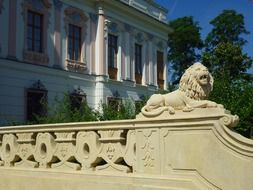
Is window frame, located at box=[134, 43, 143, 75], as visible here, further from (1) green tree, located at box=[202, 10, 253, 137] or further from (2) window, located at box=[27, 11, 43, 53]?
(2) window, located at box=[27, 11, 43, 53]

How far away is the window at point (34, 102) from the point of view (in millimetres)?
19234

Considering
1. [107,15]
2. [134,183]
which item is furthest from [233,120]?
[107,15]

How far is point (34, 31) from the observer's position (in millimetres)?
19969

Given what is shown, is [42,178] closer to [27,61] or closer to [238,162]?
[238,162]

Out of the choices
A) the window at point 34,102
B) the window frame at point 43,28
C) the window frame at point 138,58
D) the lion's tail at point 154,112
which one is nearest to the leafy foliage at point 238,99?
the lion's tail at point 154,112

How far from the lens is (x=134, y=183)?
16.4ft

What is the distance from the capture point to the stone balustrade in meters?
4.34

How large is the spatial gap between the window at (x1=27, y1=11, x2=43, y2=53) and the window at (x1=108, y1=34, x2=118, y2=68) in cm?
524

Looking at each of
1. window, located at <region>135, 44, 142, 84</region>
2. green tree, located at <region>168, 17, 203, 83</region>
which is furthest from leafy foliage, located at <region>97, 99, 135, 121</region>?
green tree, located at <region>168, 17, 203, 83</region>

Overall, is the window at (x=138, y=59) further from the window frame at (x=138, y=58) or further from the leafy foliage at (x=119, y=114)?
the leafy foliage at (x=119, y=114)

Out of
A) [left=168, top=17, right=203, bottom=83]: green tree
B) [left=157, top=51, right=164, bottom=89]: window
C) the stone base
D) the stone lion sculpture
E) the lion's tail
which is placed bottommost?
the stone base

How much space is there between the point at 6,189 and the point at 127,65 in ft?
64.1

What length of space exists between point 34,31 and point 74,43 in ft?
9.27

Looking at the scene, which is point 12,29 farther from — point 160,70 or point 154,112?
point 154,112
